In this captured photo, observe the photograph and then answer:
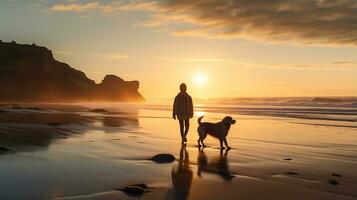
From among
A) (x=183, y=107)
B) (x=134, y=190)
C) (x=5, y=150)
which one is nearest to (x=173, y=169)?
(x=134, y=190)

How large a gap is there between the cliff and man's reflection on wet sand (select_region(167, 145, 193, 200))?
93.0 meters

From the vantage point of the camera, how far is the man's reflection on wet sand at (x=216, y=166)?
8583 mm

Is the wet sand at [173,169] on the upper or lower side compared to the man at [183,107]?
lower

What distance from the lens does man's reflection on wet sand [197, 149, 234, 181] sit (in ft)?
28.2

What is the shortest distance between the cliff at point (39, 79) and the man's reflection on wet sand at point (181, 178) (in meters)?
93.0

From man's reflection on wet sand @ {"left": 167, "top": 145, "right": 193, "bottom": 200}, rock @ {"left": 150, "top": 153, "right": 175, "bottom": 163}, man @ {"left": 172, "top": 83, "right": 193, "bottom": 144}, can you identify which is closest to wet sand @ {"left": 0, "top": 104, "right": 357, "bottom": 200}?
man's reflection on wet sand @ {"left": 167, "top": 145, "right": 193, "bottom": 200}

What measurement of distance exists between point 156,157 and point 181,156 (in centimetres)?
124

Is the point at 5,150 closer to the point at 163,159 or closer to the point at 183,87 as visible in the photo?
the point at 163,159

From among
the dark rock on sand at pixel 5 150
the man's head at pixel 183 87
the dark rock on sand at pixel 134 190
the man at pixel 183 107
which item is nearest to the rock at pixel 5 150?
the dark rock on sand at pixel 5 150

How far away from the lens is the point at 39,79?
111312mm

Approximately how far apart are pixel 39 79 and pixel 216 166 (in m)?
109

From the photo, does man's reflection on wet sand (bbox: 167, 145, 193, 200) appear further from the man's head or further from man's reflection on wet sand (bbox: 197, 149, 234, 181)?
the man's head

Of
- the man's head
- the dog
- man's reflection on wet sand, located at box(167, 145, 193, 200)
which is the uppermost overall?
the man's head

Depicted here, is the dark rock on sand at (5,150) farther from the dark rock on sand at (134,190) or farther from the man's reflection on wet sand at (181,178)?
the dark rock on sand at (134,190)
